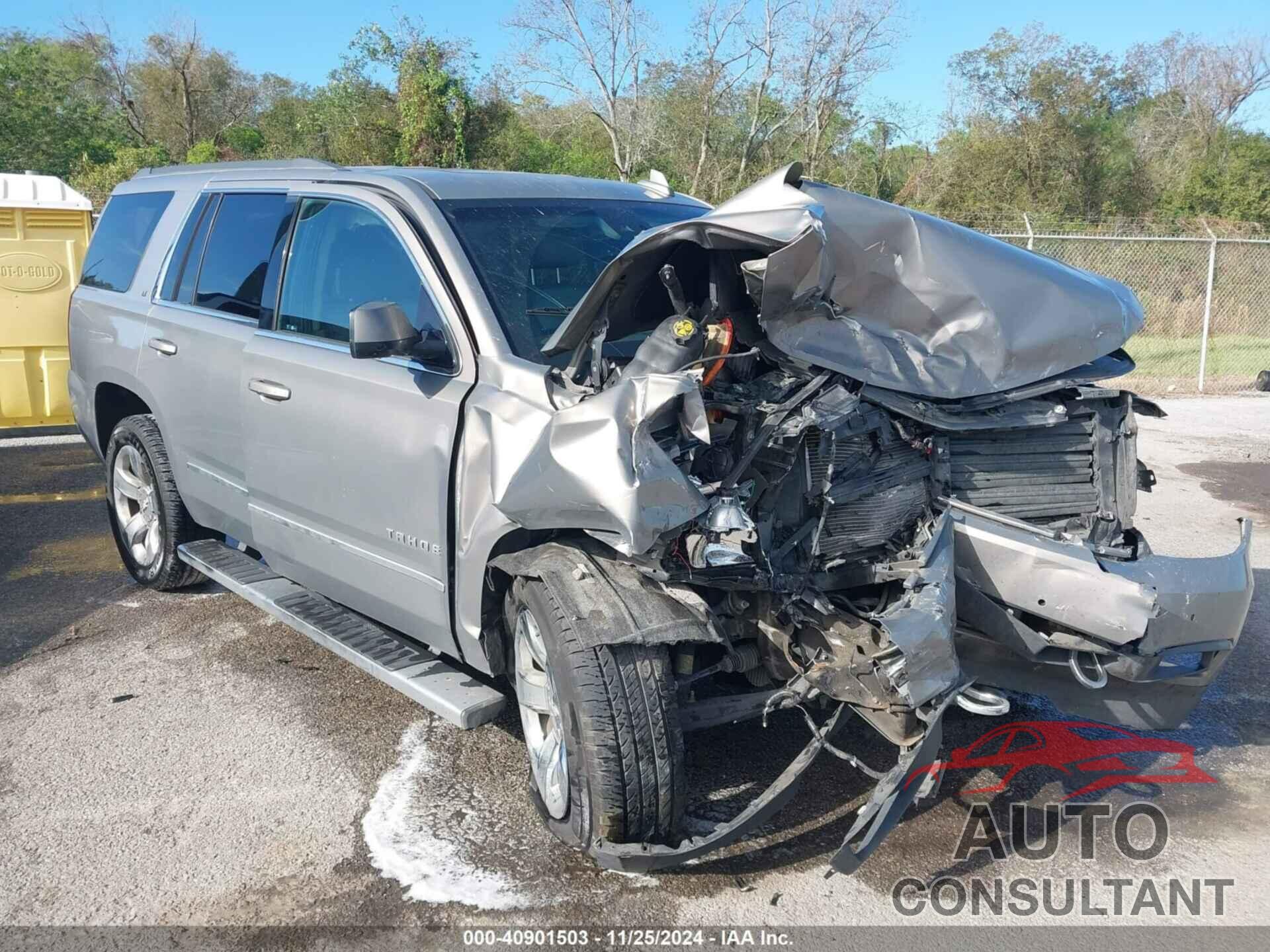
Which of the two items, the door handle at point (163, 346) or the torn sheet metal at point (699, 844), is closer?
the torn sheet metal at point (699, 844)

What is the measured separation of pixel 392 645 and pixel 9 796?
1.36m

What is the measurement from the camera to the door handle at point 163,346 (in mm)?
4941

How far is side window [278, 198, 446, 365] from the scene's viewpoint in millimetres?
3799

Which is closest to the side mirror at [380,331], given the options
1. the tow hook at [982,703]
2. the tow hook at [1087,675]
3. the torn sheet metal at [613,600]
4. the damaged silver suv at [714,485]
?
the damaged silver suv at [714,485]

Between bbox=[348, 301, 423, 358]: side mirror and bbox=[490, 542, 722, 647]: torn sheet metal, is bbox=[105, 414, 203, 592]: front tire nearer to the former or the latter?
bbox=[348, 301, 423, 358]: side mirror

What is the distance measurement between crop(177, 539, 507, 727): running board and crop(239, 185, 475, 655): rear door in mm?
86

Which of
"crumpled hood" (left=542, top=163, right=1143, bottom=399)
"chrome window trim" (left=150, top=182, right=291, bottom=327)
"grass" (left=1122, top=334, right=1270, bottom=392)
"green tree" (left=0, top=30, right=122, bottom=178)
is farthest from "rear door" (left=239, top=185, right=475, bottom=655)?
"green tree" (left=0, top=30, right=122, bottom=178)

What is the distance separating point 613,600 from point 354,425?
1372 millimetres

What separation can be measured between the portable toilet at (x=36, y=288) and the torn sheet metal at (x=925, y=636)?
8.36m

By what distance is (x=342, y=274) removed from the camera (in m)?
4.14

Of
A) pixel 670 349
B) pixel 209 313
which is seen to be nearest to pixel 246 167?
pixel 209 313

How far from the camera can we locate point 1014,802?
140 inches

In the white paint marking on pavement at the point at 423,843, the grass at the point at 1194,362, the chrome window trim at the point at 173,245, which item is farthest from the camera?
the grass at the point at 1194,362

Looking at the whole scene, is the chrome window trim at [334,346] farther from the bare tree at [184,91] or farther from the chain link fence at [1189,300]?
the bare tree at [184,91]
